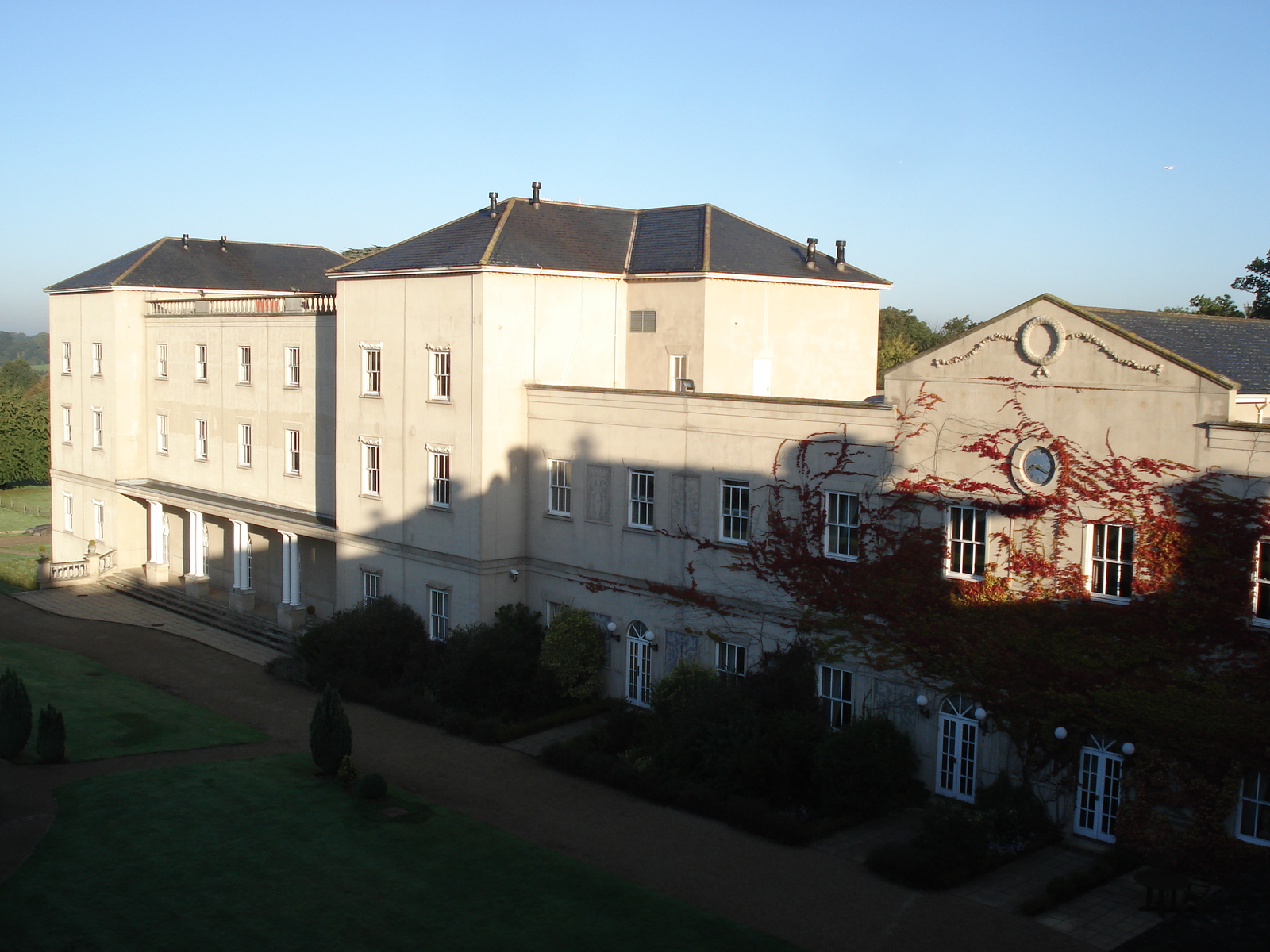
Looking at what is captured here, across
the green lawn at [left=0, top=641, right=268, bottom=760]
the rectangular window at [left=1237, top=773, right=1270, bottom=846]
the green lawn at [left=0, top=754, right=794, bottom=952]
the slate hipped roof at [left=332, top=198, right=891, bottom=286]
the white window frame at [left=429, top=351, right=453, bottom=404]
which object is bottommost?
the green lawn at [left=0, top=641, right=268, bottom=760]

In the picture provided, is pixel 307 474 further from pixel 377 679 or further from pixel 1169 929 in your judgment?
pixel 1169 929

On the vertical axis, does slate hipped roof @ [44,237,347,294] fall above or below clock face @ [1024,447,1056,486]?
above

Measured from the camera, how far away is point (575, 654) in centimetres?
2794

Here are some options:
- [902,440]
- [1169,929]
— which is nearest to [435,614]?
[902,440]

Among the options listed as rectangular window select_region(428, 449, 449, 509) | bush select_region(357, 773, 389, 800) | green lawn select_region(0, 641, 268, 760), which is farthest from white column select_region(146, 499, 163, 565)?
bush select_region(357, 773, 389, 800)

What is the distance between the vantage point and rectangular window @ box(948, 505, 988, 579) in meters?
21.4

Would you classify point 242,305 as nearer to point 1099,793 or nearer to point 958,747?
point 958,747

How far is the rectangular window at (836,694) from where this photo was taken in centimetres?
2366

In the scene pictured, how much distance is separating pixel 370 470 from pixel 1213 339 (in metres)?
21.6

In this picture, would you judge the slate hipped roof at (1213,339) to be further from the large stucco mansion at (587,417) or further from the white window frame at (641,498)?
the white window frame at (641,498)

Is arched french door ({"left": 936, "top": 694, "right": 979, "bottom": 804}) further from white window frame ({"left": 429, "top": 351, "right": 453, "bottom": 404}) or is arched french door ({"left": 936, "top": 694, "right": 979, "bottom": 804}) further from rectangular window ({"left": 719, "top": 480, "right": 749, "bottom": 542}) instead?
white window frame ({"left": 429, "top": 351, "right": 453, "bottom": 404})

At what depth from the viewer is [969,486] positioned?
21.4 metres

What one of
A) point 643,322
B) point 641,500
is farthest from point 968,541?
point 643,322

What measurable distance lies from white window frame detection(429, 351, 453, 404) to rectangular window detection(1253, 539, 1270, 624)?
62.7ft
